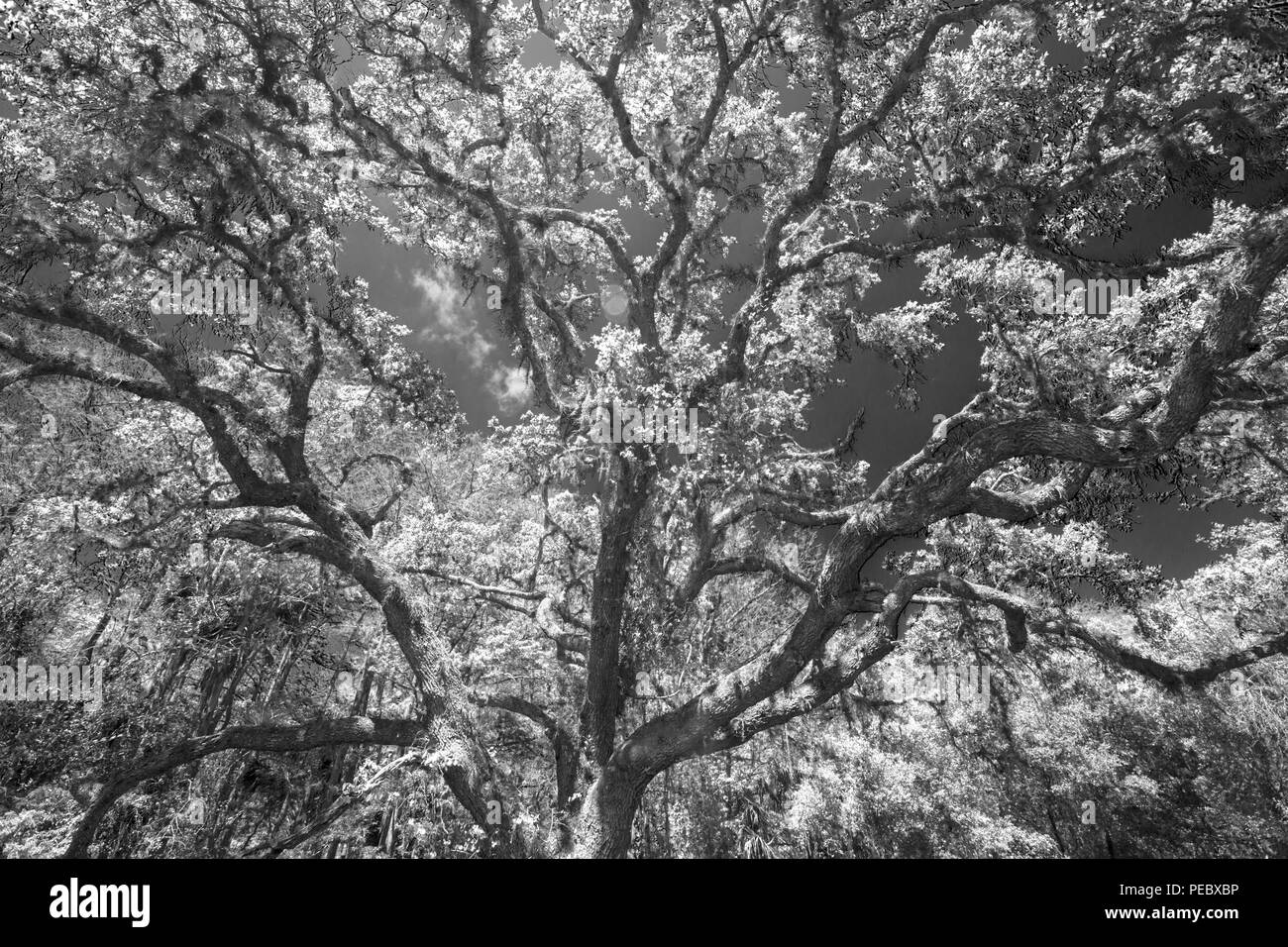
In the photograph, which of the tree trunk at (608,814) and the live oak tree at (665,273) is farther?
the tree trunk at (608,814)

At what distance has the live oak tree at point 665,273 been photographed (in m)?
5.31

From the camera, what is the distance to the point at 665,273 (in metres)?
8.80

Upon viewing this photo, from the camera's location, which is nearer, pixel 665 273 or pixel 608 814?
pixel 608 814

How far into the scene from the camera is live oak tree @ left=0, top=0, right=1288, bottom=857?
531 cm

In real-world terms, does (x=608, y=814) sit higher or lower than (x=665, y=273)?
lower

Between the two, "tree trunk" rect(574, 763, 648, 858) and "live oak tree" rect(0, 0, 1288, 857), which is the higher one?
"live oak tree" rect(0, 0, 1288, 857)

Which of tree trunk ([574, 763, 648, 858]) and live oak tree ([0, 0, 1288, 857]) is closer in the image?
live oak tree ([0, 0, 1288, 857])

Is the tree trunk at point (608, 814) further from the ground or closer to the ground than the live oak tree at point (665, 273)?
closer to the ground

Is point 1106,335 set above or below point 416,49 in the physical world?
below
